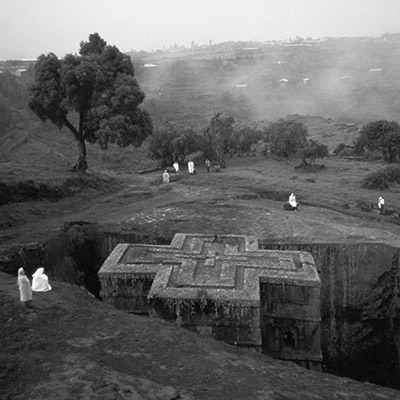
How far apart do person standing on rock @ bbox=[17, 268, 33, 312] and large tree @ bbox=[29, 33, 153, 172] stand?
1451cm

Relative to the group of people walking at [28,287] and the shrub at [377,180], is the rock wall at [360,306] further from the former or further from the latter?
the shrub at [377,180]

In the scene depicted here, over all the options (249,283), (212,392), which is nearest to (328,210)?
(249,283)

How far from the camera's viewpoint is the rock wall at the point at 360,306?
1416 cm

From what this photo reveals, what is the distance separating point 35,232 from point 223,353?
29.9ft

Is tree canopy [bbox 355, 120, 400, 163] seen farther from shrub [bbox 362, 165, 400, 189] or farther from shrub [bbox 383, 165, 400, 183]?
shrub [bbox 362, 165, 400, 189]

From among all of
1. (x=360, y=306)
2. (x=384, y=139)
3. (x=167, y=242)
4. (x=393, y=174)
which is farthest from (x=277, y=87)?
(x=360, y=306)

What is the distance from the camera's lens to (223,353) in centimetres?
810

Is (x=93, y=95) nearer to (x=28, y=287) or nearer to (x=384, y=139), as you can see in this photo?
(x=28, y=287)

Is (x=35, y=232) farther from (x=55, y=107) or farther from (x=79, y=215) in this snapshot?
(x=55, y=107)

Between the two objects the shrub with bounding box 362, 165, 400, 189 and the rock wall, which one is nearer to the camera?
the rock wall

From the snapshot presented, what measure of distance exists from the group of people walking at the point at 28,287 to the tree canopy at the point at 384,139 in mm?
29395

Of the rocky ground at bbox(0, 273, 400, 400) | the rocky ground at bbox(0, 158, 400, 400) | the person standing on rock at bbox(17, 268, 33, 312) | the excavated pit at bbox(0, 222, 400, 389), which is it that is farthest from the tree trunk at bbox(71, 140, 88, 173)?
the person standing on rock at bbox(17, 268, 33, 312)

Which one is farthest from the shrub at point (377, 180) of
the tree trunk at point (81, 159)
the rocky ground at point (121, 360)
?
the tree trunk at point (81, 159)

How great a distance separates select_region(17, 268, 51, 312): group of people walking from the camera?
27.3 feet
